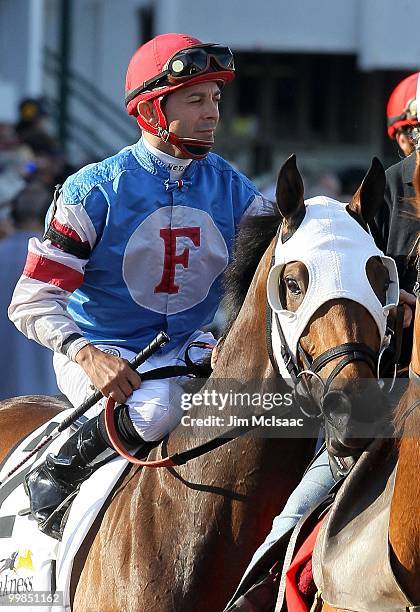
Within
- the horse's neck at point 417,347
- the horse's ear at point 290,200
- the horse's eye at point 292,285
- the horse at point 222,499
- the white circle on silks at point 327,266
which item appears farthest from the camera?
the horse at point 222,499

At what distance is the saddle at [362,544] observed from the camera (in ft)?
9.61

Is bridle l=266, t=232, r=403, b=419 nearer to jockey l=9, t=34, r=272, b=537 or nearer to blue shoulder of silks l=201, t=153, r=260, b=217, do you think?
jockey l=9, t=34, r=272, b=537

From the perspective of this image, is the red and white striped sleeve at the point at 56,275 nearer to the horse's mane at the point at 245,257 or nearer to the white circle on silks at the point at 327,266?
the horse's mane at the point at 245,257

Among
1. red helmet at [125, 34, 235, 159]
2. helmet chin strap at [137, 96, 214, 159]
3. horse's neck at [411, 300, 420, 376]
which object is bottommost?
horse's neck at [411, 300, 420, 376]

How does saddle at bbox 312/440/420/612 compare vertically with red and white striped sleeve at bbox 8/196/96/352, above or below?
below

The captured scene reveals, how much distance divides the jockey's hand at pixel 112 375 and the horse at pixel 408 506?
1342 millimetres

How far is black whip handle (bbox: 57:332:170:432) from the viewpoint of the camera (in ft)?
13.2

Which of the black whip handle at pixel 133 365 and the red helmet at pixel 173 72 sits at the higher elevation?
the red helmet at pixel 173 72

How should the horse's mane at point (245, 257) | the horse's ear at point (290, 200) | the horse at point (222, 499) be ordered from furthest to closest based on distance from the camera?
the horse's mane at point (245, 257)
the horse at point (222, 499)
the horse's ear at point (290, 200)

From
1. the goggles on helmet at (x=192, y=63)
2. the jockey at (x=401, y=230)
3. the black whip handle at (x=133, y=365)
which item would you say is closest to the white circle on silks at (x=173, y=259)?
the black whip handle at (x=133, y=365)

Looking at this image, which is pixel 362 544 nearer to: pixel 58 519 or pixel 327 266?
pixel 327 266

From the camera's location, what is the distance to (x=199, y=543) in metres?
3.84

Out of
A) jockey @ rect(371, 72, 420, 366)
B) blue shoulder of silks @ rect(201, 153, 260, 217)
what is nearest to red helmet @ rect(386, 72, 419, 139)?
blue shoulder of silks @ rect(201, 153, 260, 217)

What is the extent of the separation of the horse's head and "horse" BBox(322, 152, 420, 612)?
0.40 meters
